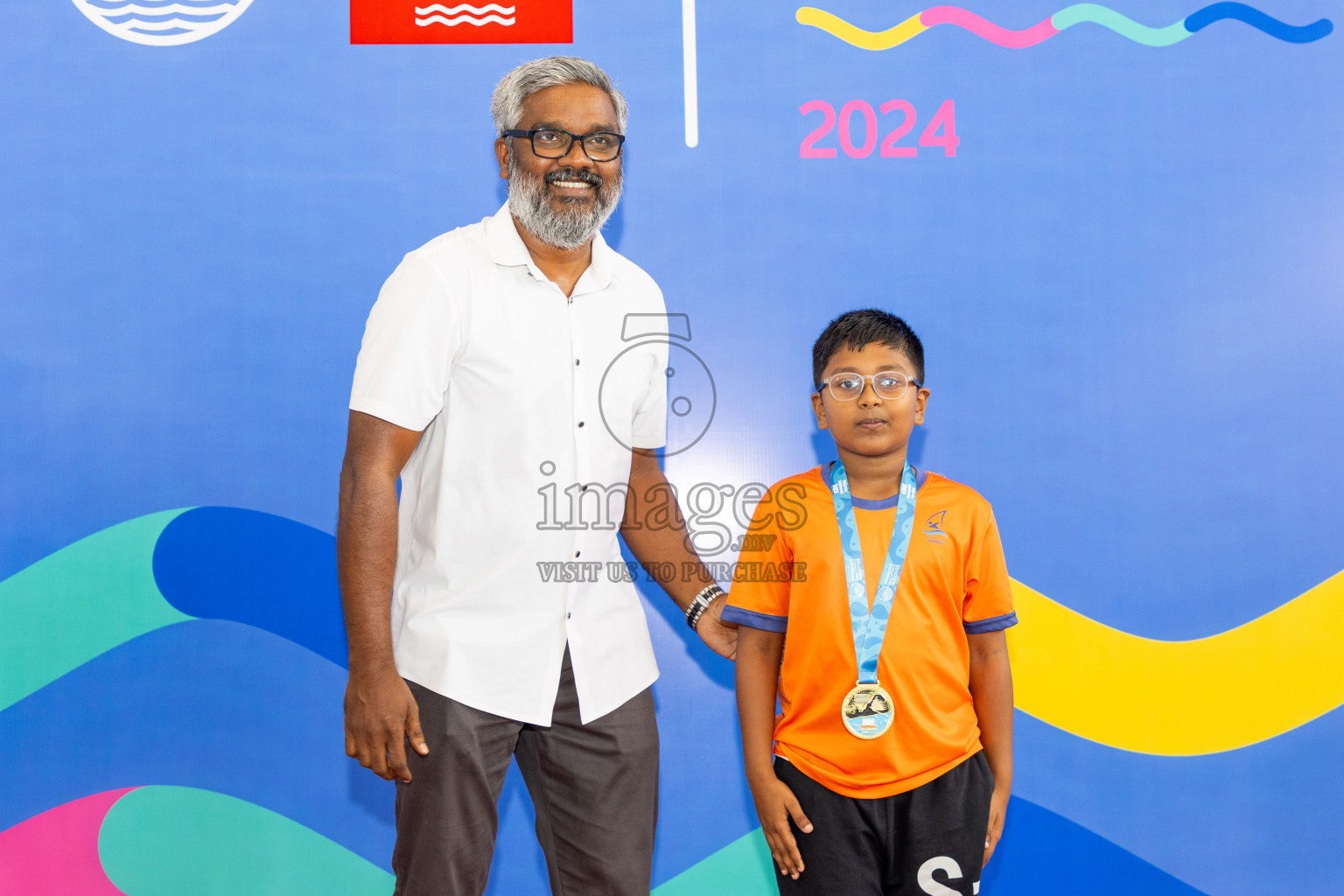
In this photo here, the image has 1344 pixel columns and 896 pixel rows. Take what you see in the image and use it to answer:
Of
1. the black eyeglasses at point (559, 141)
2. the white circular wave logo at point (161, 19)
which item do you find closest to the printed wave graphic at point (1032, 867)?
the black eyeglasses at point (559, 141)

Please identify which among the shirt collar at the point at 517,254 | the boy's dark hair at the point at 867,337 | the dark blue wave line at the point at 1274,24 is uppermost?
the dark blue wave line at the point at 1274,24

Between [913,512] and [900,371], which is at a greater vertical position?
[900,371]

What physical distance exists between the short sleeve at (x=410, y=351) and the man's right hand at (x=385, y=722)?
43 centimetres

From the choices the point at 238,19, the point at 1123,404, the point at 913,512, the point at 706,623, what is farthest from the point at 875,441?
the point at 238,19

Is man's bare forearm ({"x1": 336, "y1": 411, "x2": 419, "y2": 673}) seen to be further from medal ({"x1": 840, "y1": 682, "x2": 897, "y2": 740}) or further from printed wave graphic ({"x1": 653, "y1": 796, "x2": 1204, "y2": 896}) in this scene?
printed wave graphic ({"x1": 653, "y1": 796, "x2": 1204, "y2": 896})

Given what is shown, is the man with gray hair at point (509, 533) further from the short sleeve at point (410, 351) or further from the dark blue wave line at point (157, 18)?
the dark blue wave line at point (157, 18)

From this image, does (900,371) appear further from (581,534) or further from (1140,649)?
(1140,649)

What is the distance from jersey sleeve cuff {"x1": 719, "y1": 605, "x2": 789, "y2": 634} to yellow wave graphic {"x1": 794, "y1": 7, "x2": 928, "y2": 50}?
4.90 ft

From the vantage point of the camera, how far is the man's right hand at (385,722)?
159 centimetres

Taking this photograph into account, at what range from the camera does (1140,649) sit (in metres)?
2.40

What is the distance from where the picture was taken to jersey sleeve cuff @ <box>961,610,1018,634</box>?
68.7 inches

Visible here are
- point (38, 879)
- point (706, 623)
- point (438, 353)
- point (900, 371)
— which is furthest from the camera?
point (38, 879)

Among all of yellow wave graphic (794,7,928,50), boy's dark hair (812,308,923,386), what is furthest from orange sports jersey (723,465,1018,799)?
yellow wave graphic (794,7,928,50)

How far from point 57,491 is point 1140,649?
2.72 m
